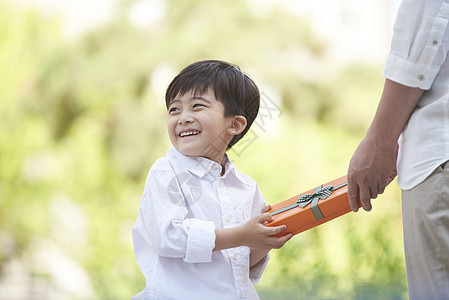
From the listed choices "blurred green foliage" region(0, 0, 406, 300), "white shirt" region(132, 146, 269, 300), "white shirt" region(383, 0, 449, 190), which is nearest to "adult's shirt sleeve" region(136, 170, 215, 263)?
"white shirt" region(132, 146, 269, 300)

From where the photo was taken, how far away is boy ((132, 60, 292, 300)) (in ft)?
4.39

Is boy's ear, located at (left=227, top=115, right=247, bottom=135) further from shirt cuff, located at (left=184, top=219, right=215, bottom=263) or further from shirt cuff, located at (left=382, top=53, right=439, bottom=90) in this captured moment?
shirt cuff, located at (left=382, top=53, right=439, bottom=90)

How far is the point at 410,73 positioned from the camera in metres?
1.04

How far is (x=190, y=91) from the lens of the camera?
1.52 m

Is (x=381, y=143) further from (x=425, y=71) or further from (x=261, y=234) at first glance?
(x=261, y=234)

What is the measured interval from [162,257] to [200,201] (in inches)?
6.9

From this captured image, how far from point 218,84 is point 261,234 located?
1.47ft

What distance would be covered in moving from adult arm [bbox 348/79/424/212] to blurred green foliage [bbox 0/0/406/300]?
3.02 meters

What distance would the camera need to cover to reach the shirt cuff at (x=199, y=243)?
1312 mm

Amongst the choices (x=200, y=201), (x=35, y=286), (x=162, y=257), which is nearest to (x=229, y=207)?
(x=200, y=201)

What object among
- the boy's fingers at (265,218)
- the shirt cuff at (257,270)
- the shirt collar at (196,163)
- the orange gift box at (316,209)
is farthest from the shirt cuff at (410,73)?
the shirt cuff at (257,270)

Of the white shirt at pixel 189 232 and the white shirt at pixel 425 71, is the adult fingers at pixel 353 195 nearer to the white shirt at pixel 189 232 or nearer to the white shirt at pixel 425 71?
the white shirt at pixel 425 71

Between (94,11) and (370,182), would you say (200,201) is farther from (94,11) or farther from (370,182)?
(94,11)

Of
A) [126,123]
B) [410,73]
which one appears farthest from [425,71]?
[126,123]
